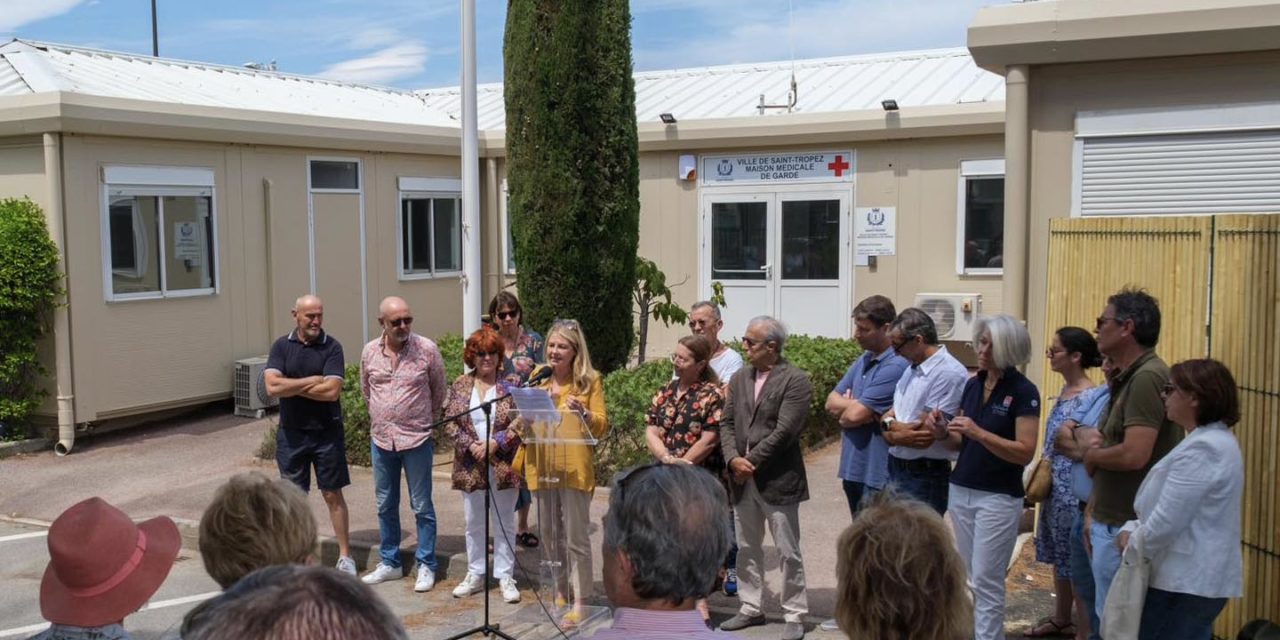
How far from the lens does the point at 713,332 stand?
719 cm

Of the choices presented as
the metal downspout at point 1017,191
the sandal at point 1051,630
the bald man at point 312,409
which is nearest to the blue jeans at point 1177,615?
the sandal at point 1051,630

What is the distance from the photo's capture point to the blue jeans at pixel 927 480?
19.1 ft

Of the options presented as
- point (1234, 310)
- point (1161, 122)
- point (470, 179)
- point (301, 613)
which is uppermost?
point (1161, 122)

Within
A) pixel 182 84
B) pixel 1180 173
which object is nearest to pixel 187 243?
pixel 182 84

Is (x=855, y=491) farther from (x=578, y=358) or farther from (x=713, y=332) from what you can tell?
(x=578, y=358)

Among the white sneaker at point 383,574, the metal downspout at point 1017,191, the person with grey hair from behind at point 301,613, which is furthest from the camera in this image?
the metal downspout at point 1017,191

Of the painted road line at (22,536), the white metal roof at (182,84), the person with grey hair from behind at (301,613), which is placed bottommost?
the painted road line at (22,536)

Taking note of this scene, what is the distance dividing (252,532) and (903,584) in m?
1.82

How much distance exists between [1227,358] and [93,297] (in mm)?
10495

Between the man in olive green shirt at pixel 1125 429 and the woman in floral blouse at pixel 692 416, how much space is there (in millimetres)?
2154

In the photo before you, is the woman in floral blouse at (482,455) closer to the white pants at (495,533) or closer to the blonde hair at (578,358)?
the white pants at (495,533)

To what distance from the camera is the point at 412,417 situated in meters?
7.13

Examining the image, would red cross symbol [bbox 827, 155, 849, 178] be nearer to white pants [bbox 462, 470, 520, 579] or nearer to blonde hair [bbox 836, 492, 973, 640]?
white pants [bbox 462, 470, 520, 579]

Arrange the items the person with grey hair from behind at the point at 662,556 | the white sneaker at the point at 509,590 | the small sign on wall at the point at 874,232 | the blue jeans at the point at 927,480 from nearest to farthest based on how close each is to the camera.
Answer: the person with grey hair from behind at the point at 662,556, the blue jeans at the point at 927,480, the white sneaker at the point at 509,590, the small sign on wall at the point at 874,232
